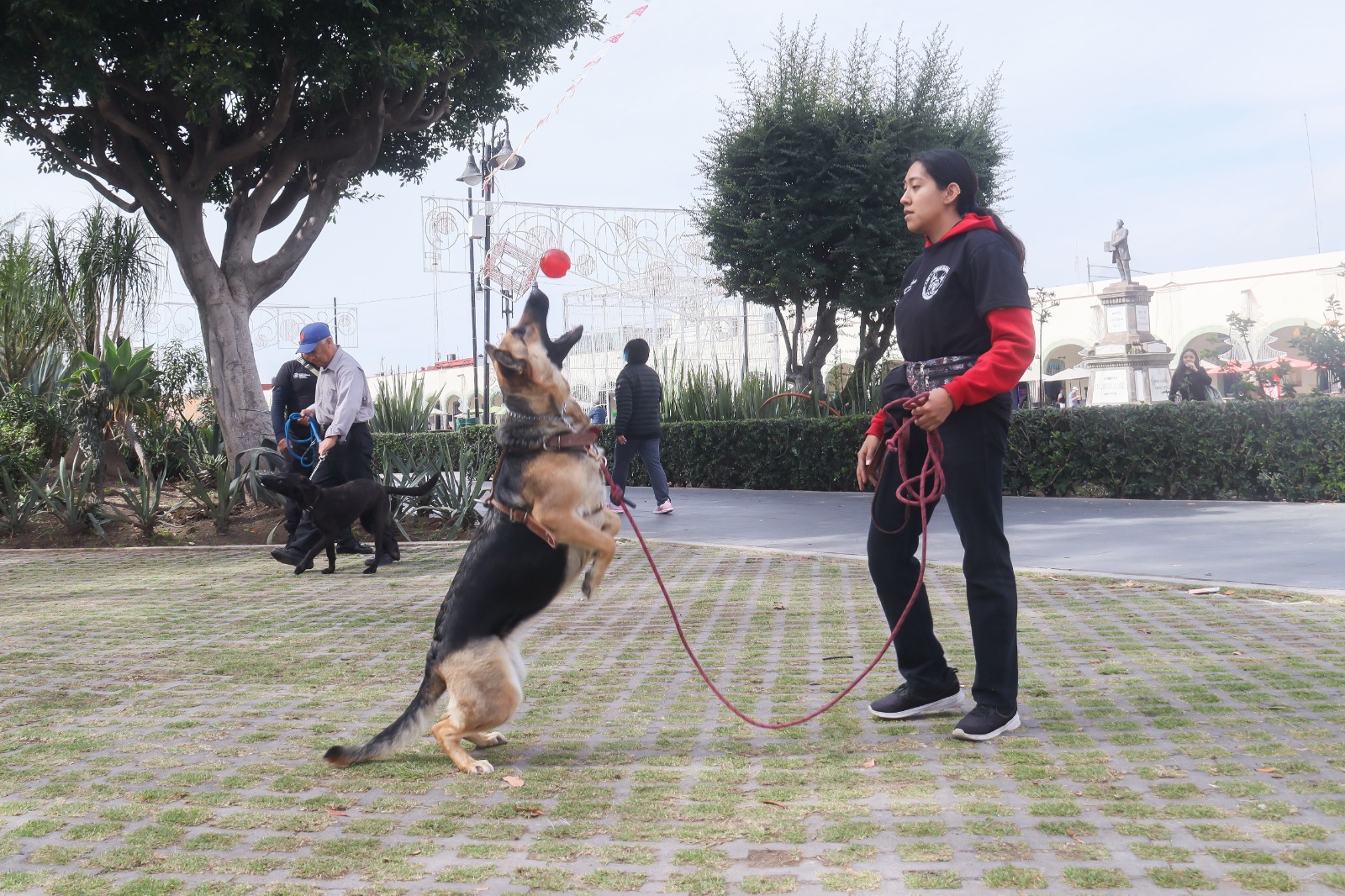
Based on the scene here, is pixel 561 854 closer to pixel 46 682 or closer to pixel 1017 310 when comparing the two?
pixel 1017 310

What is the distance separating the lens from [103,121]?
42.2 feet

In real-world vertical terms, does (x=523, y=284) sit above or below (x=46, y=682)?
above

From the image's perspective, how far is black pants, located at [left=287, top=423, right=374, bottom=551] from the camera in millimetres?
9086

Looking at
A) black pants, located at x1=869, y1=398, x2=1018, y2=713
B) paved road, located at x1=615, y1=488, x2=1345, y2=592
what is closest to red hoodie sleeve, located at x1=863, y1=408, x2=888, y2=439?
black pants, located at x1=869, y1=398, x2=1018, y2=713

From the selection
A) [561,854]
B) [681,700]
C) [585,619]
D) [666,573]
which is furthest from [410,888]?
[666,573]

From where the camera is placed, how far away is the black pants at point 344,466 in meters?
9.09

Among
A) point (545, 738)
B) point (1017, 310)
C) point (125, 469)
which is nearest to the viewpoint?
point (1017, 310)

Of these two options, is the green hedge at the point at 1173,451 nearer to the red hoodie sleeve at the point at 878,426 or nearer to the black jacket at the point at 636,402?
the black jacket at the point at 636,402

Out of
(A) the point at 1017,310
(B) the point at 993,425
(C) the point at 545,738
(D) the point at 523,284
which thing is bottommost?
(C) the point at 545,738

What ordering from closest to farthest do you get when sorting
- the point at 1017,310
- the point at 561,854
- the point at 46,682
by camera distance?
the point at 561,854 → the point at 1017,310 → the point at 46,682

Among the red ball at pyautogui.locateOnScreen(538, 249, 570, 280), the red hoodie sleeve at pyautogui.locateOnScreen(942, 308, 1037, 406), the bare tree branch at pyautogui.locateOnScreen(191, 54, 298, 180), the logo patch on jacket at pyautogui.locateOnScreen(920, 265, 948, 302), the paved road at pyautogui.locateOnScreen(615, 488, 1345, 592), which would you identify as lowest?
the paved road at pyautogui.locateOnScreen(615, 488, 1345, 592)

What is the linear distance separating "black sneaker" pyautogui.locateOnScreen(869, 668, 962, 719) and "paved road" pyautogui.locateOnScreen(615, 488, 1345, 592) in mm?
3886

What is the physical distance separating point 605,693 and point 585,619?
2.06 m

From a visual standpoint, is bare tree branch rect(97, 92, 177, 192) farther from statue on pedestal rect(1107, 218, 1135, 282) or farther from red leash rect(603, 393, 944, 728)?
statue on pedestal rect(1107, 218, 1135, 282)
